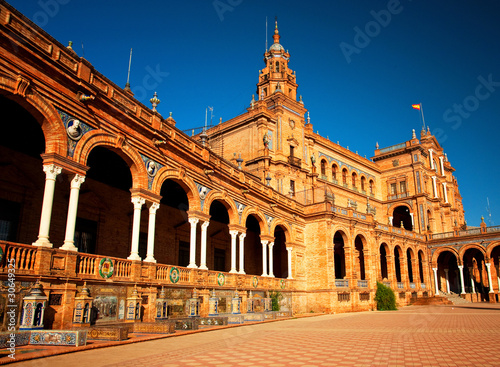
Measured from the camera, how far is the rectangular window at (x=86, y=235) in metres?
15.6

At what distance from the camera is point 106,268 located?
1150 centimetres

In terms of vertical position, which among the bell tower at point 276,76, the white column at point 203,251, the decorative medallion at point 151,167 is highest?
the bell tower at point 276,76

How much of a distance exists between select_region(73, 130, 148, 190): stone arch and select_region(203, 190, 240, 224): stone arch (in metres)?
4.18

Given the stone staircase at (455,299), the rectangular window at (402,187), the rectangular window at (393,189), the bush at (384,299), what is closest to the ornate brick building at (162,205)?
the bush at (384,299)

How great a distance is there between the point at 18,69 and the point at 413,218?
147ft

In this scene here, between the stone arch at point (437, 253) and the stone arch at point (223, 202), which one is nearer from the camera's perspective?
the stone arch at point (223, 202)

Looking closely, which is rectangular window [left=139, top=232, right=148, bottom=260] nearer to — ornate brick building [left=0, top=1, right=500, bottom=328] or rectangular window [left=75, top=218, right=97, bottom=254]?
ornate brick building [left=0, top=1, right=500, bottom=328]

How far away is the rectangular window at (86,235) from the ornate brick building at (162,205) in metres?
0.04

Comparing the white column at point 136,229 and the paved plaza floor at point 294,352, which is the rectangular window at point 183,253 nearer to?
the white column at point 136,229

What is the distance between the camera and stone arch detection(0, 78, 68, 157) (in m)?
9.76

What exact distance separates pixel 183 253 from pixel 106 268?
32.3 feet

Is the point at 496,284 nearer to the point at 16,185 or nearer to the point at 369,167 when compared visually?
the point at 369,167

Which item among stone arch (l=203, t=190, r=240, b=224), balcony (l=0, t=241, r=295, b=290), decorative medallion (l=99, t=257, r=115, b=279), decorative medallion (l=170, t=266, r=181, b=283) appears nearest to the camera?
balcony (l=0, t=241, r=295, b=290)

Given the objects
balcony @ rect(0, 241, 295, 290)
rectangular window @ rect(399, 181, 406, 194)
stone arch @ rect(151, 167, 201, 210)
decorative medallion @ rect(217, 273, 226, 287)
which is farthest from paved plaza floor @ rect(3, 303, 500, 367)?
rectangular window @ rect(399, 181, 406, 194)
